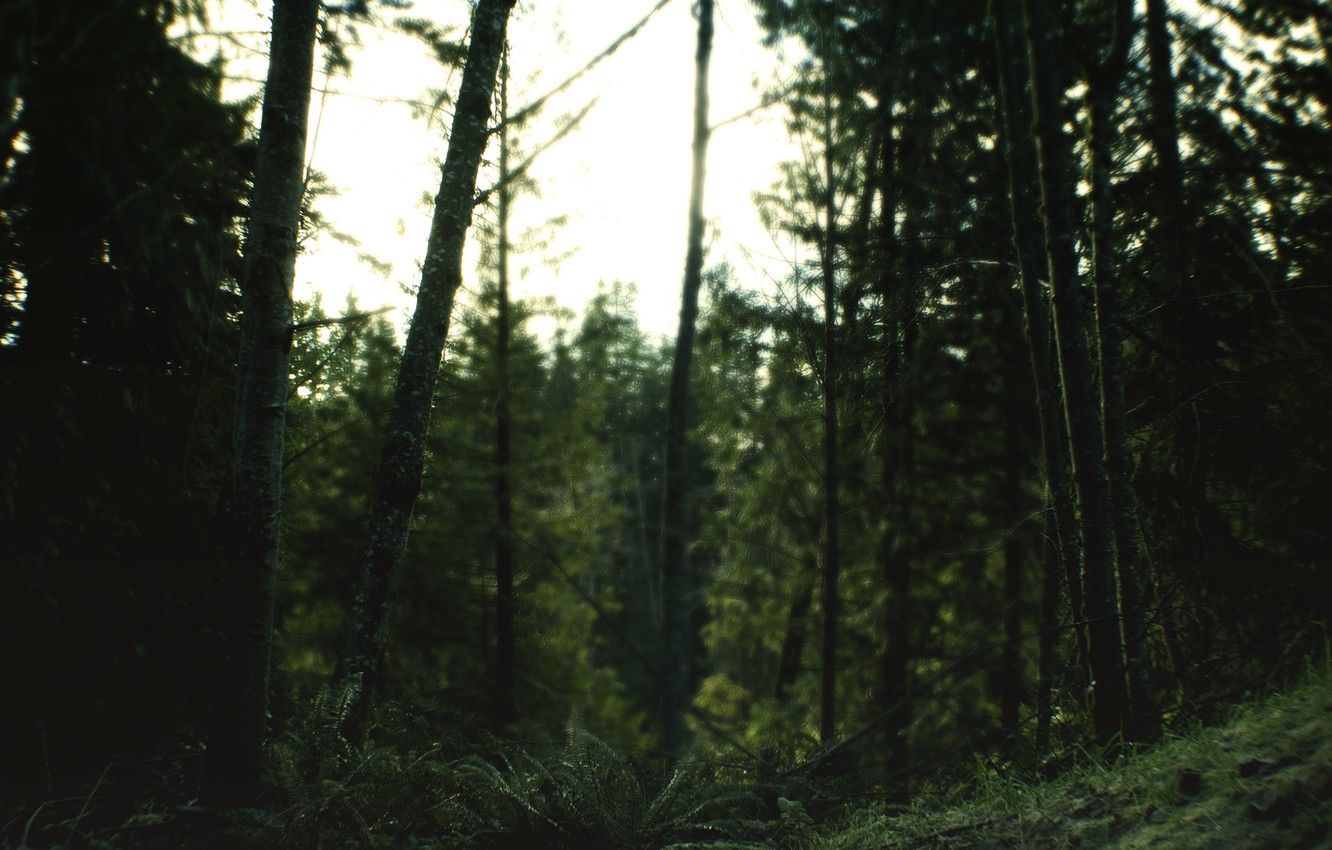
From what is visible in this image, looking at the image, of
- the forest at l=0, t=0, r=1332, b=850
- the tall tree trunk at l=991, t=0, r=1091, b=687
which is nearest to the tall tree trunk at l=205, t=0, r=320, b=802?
the forest at l=0, t=0, r=1332, b=850

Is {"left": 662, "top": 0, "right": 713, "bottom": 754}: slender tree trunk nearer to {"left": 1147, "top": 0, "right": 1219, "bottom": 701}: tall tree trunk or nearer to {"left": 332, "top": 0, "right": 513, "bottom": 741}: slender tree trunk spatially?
{"left": 332, "top": 0, "right": 513, "bottom": 741}: slender tree trunk

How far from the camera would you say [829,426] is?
965cm

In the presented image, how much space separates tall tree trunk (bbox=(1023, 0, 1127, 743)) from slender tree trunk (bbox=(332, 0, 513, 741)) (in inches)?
151

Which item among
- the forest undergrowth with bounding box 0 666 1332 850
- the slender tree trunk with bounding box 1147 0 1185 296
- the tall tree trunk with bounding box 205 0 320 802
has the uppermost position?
the slender tree trunk with bounding box 1147 0 1185 296

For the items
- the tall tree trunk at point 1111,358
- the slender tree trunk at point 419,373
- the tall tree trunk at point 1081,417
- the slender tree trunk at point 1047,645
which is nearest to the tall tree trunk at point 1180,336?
the tall tree trunk at point 1111,358

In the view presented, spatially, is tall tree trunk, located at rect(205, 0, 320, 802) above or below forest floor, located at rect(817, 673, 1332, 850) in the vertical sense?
above

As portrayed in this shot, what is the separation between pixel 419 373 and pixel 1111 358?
4746 mm

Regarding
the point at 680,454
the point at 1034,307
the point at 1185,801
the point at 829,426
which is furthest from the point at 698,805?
the point at 829,426

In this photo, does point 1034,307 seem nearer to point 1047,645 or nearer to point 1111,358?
point 1111,358

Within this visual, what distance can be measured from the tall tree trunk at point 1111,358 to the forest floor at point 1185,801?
993 millimetres

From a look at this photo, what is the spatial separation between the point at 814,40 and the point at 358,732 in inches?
342

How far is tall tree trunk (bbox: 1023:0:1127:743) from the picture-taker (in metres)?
4.86

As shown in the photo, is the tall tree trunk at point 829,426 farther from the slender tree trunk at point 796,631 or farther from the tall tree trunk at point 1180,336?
the tall tree trunk at point 1180,336

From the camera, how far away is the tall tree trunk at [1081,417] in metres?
4.86
